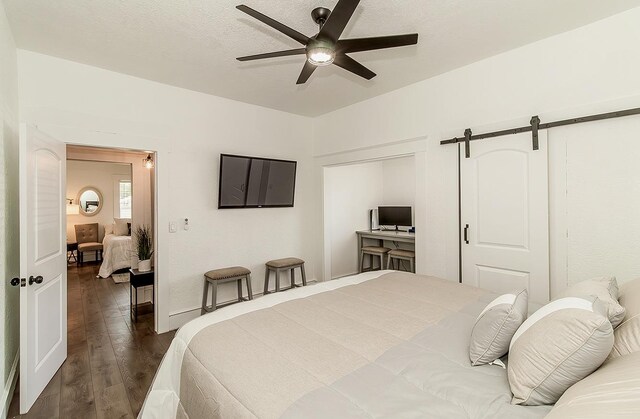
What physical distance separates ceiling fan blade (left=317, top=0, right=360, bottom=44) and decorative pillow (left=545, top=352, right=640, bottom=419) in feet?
5.67

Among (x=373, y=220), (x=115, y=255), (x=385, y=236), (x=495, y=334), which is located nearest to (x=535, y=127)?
(x=495, y=334)

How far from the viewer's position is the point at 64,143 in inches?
108

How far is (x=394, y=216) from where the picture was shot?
5637mm

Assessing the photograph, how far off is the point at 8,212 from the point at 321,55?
2517 millimetres

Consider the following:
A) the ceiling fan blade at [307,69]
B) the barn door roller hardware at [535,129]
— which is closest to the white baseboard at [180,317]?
the ceiling fan blade at [307,69]

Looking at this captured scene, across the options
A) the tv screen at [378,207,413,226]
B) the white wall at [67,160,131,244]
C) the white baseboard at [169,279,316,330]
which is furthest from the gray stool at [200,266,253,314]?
the white wall at [67,160,131,244]

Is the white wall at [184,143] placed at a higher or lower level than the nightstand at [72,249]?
higher

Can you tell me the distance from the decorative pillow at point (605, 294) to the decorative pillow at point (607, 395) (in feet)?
0.66

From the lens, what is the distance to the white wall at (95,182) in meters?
7.18

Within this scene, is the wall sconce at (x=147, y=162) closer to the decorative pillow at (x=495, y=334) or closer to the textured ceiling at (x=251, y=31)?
the textured ceiling at (x=251, y=31)

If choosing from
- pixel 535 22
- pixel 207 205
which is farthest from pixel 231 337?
pixel 535 22

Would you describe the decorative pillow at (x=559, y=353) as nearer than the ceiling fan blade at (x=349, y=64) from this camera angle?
Yes

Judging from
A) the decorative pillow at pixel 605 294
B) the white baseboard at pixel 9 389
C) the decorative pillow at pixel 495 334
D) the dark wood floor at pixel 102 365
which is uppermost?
the decorative pillow at pixel 605 294

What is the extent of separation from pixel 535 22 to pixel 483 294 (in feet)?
6.80
